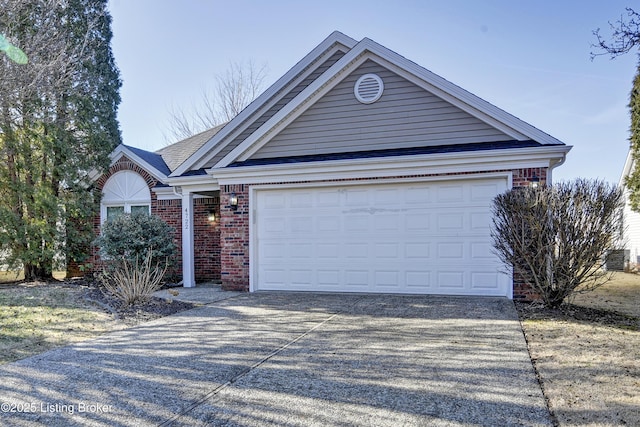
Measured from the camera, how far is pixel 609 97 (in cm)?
1485

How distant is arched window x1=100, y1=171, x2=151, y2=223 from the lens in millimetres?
12023

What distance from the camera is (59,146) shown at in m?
10.9

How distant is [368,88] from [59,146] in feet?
27.1

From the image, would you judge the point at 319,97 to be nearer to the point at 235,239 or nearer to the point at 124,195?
the point at 235,239

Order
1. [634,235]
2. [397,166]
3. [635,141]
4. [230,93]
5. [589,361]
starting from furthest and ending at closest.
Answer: [230,93] → [634,235] → [635,141] → [397,166] → [589,361]

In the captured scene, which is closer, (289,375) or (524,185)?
(289,375)

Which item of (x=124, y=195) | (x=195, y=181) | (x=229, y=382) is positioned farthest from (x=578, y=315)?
(x=124, y=195)

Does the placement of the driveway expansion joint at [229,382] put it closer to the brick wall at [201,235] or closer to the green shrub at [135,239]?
the green shrub at [135,239]

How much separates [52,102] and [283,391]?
10.9 metres

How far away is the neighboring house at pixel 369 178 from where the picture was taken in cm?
774

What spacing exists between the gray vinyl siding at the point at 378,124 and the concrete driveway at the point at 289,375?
3758 millimetres

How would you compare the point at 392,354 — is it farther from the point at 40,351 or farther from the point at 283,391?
the point at 40,351

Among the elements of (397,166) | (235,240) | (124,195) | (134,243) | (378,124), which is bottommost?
(134,243)

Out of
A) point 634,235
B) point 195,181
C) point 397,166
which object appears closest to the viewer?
point 397,166
